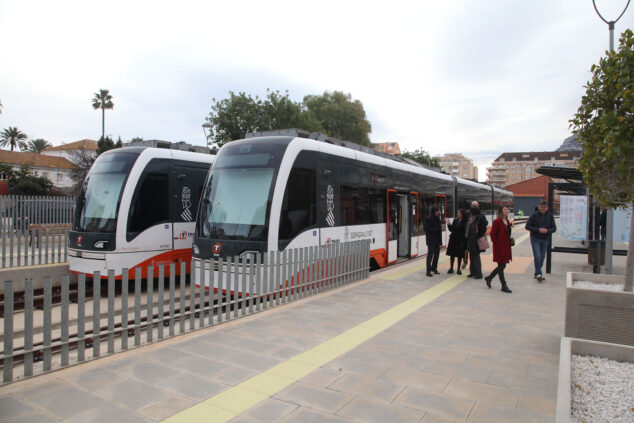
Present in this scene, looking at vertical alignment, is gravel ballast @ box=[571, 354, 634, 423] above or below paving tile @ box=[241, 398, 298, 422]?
above

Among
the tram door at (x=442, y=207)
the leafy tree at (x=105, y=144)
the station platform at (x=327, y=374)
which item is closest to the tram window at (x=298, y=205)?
the station platform at (x=327, y=374)

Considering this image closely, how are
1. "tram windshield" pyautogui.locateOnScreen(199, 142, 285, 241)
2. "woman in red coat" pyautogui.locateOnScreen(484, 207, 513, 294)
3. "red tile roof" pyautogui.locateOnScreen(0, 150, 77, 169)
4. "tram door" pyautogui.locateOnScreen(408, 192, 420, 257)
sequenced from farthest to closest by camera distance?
"red tile roof" pyautogui.locateOnScreen(0, 150, 77, 169) < "tram door" pyautogui.locateOnScreen(408, 192, 420, 257) < "woman in red coat" pyautogui.locateOnScreen(484, 207, 513, 294) < "tram windshield" pyautogui.locateOnScreen(199, 142, 285, 241)

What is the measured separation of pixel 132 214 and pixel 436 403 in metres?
7.45

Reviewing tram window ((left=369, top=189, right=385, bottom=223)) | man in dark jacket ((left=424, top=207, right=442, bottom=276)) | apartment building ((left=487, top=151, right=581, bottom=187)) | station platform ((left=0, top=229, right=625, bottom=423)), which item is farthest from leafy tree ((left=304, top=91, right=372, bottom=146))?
apartment building ((left=487, top=151, right=581, bottom=187))


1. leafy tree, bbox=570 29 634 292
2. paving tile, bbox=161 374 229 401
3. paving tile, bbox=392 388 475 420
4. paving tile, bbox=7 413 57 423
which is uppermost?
leafy tree, bbox=570 29 634 292

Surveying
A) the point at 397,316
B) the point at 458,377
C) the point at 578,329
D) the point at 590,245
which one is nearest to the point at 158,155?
the point at 397,316

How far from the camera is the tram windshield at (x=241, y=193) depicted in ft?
23.9

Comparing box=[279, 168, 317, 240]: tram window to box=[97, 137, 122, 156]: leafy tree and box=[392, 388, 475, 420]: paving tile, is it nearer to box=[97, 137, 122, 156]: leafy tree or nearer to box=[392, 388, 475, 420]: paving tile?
box=[392, 388, 475, 420]: paving tile

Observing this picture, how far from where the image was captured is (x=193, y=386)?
3732mm

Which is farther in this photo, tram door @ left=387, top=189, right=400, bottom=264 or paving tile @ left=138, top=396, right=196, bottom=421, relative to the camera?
tram door @ left=387, top=189, right=400, bottom=264

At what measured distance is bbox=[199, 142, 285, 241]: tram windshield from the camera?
23.9 feet

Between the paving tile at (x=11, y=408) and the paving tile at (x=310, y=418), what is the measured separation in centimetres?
203

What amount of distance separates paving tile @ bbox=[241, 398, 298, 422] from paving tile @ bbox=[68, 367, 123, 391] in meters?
1.46

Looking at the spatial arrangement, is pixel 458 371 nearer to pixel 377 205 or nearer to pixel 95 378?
pixel 95 378
